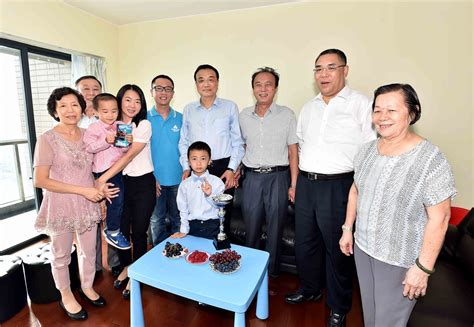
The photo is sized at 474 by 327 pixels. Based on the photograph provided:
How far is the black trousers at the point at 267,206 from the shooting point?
2.15 meters

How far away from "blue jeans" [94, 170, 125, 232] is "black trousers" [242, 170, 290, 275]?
98cm

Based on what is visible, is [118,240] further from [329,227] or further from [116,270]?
[329,227]

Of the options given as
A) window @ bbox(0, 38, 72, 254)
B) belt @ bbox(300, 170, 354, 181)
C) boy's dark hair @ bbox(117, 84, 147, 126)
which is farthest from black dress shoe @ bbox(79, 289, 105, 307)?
belt @ bbox(300, 170, 354, 181)

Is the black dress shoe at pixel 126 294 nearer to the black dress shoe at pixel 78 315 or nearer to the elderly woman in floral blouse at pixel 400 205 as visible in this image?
the black dress shoe at pixel 78 315

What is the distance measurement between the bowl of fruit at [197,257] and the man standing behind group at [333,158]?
74cm

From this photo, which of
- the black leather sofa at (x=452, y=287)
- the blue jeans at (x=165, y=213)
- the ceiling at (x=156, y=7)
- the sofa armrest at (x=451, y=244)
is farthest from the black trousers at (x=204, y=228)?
the ceiling at (x=156, y=7)

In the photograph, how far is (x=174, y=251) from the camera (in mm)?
1701

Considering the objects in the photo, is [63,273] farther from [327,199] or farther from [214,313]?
[327,199]

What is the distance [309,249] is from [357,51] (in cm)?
224

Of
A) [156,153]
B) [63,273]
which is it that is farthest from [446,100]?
[63,273]

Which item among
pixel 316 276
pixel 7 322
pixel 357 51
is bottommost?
pixel 7 322

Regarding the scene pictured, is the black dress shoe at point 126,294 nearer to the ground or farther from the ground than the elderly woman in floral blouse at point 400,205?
nearer to the ground

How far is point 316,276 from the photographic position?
201 cm

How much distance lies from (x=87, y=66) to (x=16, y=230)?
2.32 metres
